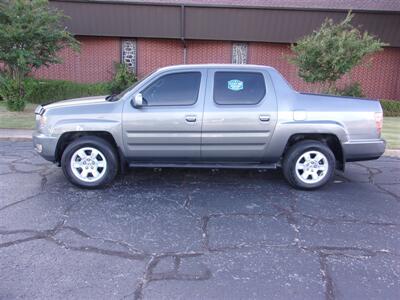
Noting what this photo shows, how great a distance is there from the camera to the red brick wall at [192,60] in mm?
18516

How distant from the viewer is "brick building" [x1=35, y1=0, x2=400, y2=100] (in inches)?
666

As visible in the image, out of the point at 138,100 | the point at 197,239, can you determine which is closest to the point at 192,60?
the point at 138,100

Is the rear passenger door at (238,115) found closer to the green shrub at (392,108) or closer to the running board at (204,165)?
the running board at (204,165)

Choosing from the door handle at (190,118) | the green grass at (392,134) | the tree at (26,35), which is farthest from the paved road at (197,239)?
the tree at (26,35)

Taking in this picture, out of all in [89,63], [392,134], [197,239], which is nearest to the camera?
[197,239]

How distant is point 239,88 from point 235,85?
73mm

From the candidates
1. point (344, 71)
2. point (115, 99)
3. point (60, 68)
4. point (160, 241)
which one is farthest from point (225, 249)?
point (60, 68)

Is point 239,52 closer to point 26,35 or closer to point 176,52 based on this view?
point 176,52

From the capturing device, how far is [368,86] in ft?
62.6

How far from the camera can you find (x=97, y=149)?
5578mm

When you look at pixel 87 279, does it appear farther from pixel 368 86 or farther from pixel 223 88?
pixel 368 86

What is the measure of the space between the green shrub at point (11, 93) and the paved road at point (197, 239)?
7.54 meters

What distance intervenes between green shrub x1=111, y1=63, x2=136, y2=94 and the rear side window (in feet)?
38.0

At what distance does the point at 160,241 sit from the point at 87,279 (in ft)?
3.02
